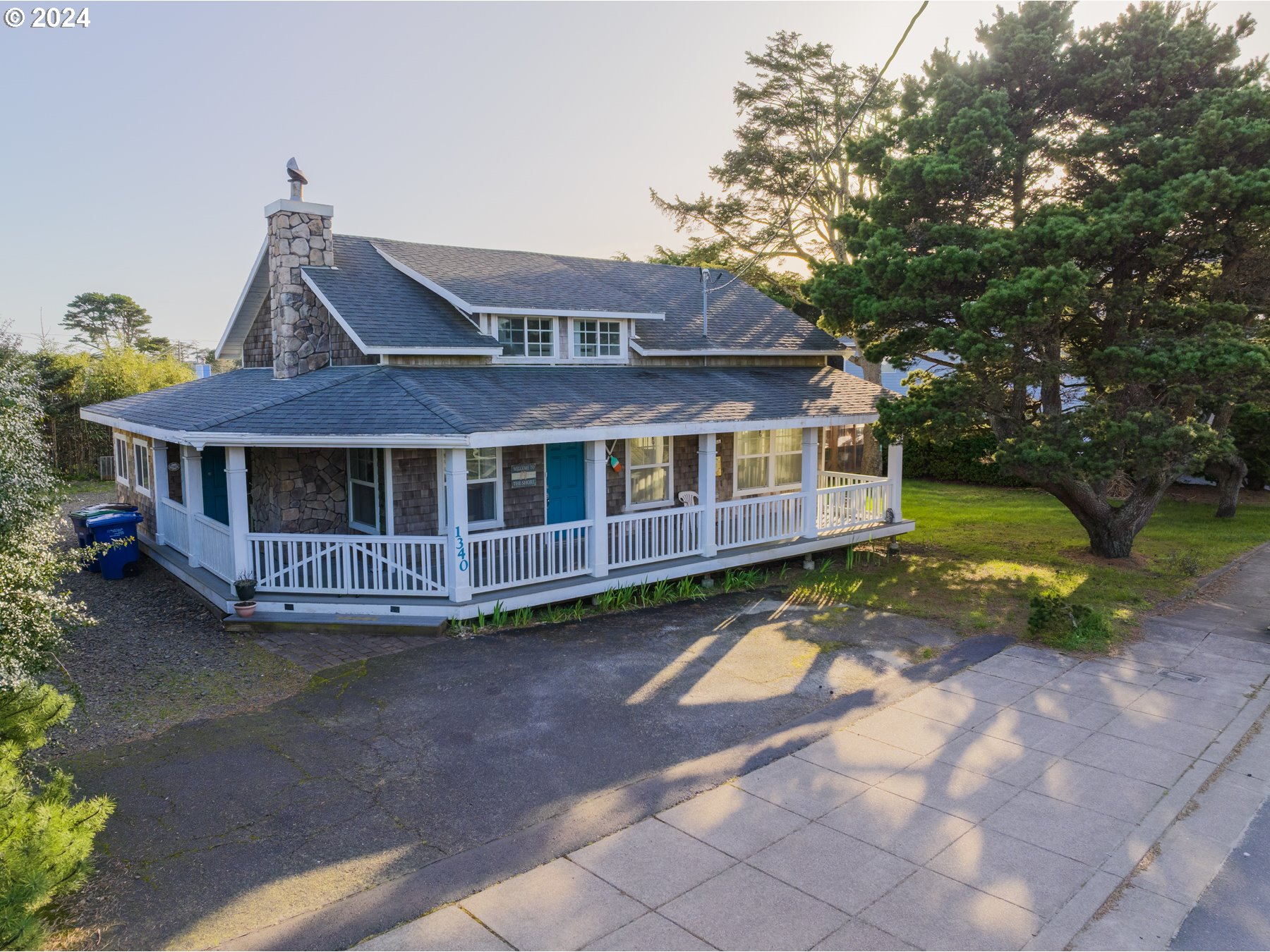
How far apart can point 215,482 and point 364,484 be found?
13.0ft

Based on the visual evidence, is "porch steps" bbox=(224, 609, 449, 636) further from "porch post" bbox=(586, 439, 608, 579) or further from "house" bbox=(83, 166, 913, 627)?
"porch post" bbox=(586, 439, 608, 579)

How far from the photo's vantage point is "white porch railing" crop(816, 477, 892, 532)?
14984 millimetres

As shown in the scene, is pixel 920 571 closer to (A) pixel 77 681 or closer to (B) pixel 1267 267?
(B) pixel 1267 267

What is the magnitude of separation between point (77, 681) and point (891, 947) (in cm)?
867

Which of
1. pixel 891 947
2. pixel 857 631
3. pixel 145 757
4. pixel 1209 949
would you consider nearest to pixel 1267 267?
pixel 857 631

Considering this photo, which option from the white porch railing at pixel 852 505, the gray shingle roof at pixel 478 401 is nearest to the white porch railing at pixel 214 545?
the gray shingle roof at pixel 478 401

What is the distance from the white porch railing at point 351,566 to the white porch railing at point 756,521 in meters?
4.82

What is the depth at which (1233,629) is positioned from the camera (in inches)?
439

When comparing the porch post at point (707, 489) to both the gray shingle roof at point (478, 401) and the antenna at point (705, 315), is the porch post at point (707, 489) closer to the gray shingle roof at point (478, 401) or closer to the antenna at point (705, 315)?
the gray shingle roof at point (478, 401)

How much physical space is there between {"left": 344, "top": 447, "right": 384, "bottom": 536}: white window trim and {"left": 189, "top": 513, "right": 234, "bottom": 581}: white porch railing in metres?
1.84

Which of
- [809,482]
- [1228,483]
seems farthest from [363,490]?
[1228,483]

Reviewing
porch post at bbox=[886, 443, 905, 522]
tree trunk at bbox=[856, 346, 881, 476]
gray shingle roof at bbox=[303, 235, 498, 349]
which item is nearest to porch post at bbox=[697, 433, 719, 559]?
gray shingle roof at bbox=[303, 235, 498, 349]

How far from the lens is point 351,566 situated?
1097 centimetres

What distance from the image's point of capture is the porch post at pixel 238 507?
1074cm
